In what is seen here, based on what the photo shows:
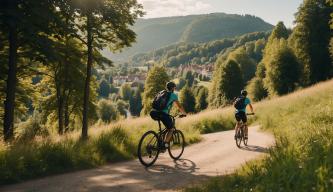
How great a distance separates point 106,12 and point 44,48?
405 centimetres

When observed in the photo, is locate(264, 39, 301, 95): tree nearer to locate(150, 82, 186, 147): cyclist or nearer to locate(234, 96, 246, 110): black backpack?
locate(234, 96, 246, 110): black backpack

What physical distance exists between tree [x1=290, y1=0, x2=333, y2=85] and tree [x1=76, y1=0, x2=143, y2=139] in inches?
1439

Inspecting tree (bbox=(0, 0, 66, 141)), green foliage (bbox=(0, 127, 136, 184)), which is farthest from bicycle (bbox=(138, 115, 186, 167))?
tree (bbox=(0, 0, 66, 141))

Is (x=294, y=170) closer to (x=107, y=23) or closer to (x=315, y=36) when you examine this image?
(x=107, y=23)

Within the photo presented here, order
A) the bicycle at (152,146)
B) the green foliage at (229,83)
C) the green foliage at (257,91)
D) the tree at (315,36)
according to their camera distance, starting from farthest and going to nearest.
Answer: the green foliage at (257,91)
the green foliage at (229,83)
the tree at (315,36)
the bicycle at (152,146)

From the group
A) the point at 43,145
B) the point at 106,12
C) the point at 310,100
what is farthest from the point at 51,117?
the point at 43,145

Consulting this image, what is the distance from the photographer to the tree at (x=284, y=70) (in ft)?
177

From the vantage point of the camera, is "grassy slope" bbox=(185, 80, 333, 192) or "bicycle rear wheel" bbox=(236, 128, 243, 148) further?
"bicycle rear wheel" bbox=(236, 128, 243, 148)

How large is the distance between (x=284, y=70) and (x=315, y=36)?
6.31 m

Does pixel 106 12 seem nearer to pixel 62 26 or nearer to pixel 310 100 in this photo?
pixel 62 26

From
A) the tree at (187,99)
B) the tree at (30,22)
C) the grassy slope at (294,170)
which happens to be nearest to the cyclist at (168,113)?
the grassy slope at (294,170)

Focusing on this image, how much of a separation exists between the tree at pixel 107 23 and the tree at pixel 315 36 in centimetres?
3655

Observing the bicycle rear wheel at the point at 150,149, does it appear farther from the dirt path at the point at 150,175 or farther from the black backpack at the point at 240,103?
the black backpack at the point at 240,103

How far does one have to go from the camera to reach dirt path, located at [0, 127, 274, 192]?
28.0ft
